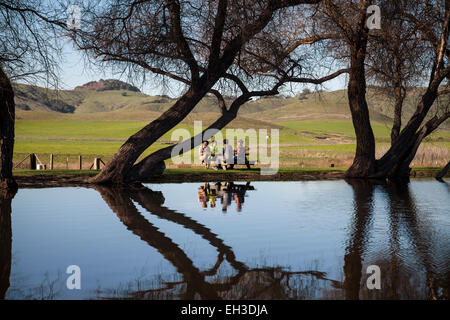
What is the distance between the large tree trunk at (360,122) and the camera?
74.1 ft

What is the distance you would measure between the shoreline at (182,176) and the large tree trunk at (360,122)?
912 millimetres

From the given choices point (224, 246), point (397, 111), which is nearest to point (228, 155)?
point (397, 111)

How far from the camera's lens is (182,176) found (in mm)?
21953

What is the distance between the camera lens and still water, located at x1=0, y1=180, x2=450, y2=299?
5.80 metres

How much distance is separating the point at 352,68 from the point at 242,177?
6365 millimetres

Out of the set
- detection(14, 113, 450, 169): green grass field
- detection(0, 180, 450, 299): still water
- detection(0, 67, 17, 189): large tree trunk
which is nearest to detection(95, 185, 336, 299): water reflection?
detection(0, 180, 450, 299): still water

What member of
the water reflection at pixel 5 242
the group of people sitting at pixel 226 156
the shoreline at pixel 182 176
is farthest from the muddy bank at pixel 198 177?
the water reflection at pixel 5 242

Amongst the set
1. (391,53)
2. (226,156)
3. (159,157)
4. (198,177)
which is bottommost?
(198,177)

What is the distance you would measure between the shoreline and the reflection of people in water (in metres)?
1.48

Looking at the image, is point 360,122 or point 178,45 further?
point 360,122

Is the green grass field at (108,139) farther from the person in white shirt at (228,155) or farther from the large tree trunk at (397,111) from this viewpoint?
the large tree trunk at (397,111)

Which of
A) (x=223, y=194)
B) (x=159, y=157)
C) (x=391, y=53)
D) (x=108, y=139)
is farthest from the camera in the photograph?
(x=108, y=139)

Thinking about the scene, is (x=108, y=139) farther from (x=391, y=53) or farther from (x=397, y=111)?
(x=391, y=53)

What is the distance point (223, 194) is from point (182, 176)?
5949 mm
